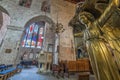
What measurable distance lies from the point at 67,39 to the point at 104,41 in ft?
24.7

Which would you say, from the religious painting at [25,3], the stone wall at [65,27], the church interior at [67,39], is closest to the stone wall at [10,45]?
the church interior at [67,39]

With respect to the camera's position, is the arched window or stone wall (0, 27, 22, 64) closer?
stone wall (0, 27, 22, 64)

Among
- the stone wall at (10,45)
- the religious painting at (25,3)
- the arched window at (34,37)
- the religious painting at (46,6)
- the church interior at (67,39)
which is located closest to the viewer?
the church interior at (67,39)

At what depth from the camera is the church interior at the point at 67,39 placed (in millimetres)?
1115

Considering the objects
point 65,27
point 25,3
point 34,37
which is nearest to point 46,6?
point 25,3

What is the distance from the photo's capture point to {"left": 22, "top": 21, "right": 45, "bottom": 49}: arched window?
19.2 m

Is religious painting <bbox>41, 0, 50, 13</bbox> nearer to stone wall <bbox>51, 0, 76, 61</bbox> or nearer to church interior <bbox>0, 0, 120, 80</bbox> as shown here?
church interior <bbox>0, 0, 120, 80</bbox>

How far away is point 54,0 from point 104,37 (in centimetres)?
911

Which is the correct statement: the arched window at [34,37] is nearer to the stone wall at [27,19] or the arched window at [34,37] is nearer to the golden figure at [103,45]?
the stone wall at [27,19]

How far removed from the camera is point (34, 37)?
2033cm

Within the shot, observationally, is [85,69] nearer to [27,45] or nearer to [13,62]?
[13,62]

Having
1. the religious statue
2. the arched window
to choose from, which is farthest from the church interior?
the arched window

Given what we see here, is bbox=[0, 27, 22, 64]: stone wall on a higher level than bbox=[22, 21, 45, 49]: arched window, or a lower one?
lower

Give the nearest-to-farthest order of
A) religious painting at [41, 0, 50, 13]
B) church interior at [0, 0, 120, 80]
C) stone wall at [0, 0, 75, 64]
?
church interior at [0, 0, 120, 80]
stone wall at [0, 0, 75, 64]
religious painting at [41, 0, 50, 13]
